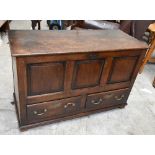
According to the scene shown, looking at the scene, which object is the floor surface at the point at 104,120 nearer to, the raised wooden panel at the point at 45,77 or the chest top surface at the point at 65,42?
the raised wooden panel at the point at 45,77

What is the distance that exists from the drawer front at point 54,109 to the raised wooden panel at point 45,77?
13cm

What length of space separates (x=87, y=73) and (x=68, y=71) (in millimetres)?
168

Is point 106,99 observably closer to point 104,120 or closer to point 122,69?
point 104,120

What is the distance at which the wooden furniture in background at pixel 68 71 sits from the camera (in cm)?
119

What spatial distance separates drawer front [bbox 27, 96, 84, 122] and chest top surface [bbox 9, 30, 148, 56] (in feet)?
1.45

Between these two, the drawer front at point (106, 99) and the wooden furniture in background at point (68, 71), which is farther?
the drawer front at point (106, 99)

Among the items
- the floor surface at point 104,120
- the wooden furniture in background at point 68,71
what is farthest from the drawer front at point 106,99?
the floor surface at point 104,120

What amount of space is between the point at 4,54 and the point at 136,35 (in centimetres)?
193

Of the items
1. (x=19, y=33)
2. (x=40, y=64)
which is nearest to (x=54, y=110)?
(x=40, y=64)

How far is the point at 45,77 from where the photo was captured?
1.26m


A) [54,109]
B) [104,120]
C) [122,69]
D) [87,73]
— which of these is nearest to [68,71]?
[87,73]
